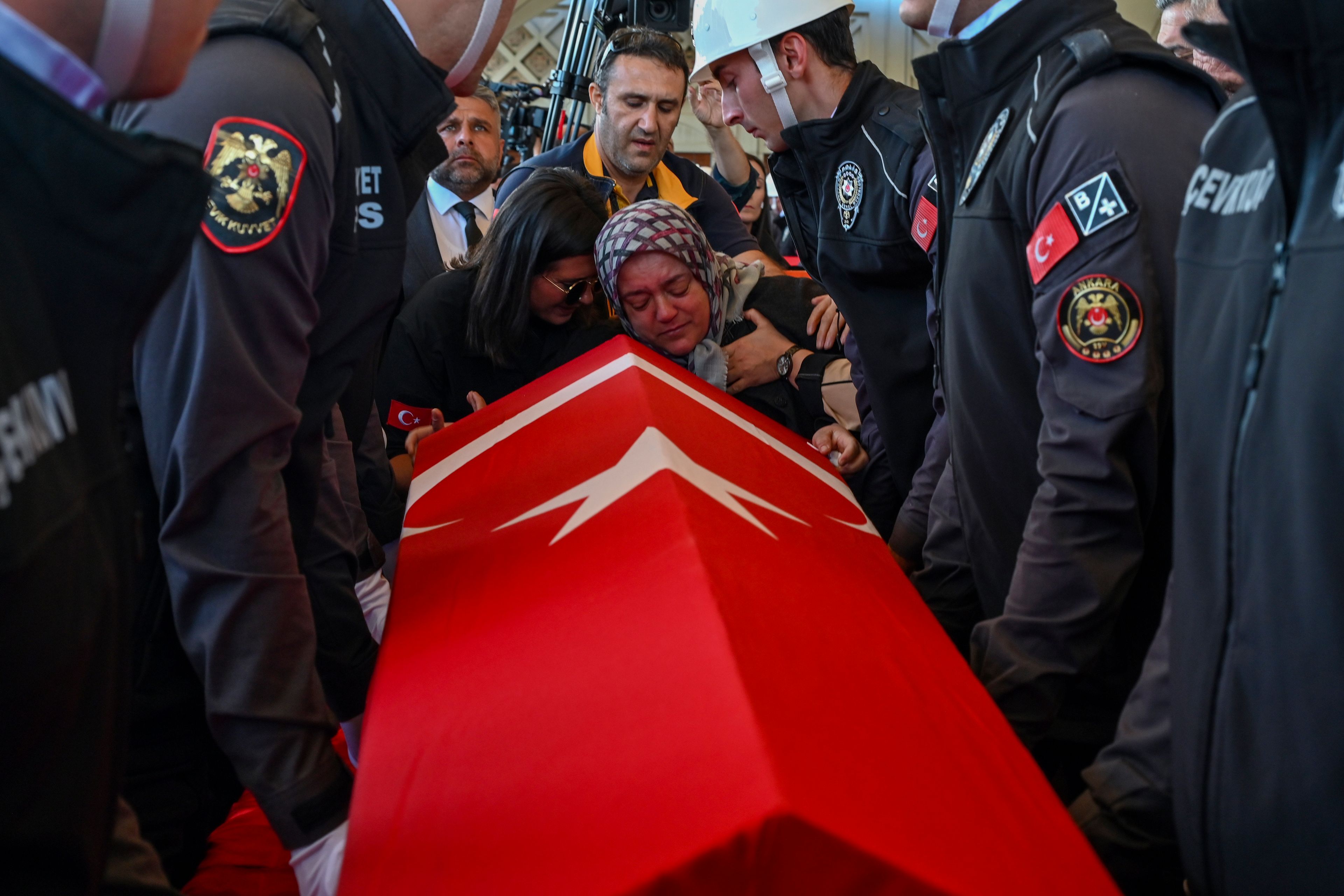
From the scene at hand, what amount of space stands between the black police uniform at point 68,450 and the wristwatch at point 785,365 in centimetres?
165

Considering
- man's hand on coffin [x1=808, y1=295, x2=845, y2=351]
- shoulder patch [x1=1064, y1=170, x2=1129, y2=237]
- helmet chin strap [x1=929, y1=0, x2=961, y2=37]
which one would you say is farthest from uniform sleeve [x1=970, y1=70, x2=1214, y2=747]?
man's hand on coffin [x1=808, y1=295, x2=845, y2=351]

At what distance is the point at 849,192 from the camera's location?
1939 millimetres

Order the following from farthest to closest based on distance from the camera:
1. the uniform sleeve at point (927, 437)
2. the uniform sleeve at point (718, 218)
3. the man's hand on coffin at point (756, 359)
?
the uniform sleeve at point (718, 218), the man's hand on coffin at point (756, 359), the uniform sleeve at point (927, 437)

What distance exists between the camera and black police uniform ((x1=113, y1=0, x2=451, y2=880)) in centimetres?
89

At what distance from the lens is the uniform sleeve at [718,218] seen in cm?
306

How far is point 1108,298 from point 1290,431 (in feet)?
1.29

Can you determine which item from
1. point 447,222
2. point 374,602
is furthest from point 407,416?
point 447,222

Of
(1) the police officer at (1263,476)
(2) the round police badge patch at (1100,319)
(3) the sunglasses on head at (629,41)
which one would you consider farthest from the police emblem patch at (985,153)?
(3) the sunglasses on head at (629,41)

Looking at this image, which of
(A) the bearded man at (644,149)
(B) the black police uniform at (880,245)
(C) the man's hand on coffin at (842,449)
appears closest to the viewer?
(B) the black police uniform at (880,245)

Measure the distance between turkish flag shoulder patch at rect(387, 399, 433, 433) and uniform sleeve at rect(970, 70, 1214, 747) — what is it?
1501 millimetres

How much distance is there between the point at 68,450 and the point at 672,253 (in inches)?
63.8

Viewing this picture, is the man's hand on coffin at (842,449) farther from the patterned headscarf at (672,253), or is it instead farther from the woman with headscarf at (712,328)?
the patterned headscarf at (672,253)

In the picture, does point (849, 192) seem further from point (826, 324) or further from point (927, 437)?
point (927, 437)

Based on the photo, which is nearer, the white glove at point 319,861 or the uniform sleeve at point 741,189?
the white glove at point 319,861
